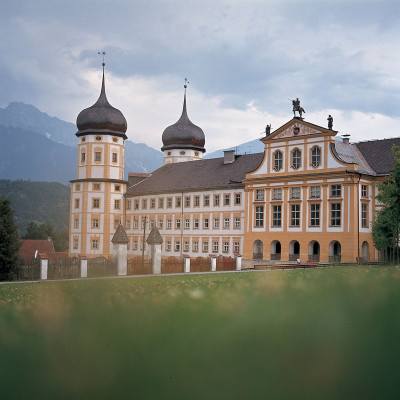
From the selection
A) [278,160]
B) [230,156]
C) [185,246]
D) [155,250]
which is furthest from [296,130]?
[155,250]

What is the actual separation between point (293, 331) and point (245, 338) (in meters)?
0.71

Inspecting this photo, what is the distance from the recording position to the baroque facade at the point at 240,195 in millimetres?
45969

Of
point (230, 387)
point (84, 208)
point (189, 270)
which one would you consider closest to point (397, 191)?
point (189, 270)

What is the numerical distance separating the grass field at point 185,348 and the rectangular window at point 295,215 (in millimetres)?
40770

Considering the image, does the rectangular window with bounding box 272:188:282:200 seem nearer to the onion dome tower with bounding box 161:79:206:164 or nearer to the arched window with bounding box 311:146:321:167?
the arched window with bounding box 311:146:321:167

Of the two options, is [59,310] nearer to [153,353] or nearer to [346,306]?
[153,353]

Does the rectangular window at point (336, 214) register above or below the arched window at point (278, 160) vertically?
below

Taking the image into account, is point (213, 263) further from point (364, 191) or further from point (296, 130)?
point (296, 130)

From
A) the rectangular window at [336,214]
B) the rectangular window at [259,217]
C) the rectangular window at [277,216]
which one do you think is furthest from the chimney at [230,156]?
the rectangular window at [336,214]

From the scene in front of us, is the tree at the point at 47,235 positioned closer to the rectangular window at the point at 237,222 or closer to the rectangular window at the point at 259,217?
the rectangular window at the point at 237,222

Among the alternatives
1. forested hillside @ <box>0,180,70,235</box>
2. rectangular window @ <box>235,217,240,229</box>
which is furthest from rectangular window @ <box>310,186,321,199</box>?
forested hillside @ <box>0,180,70,235</box>

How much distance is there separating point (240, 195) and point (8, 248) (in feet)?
95.4

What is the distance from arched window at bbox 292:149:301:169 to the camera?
49.0 m

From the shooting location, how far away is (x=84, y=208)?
66.1m
